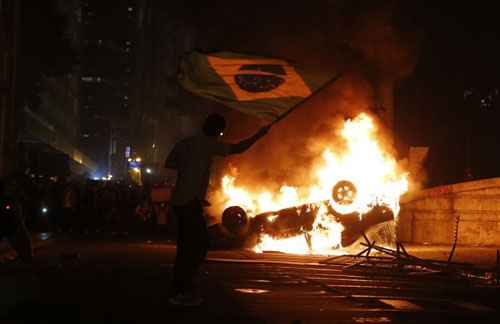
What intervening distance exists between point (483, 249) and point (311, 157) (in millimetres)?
5870

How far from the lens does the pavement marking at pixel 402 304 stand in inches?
253

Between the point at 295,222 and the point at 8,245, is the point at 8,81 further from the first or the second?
the point at 295,222

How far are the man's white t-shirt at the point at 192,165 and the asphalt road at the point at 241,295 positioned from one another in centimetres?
105

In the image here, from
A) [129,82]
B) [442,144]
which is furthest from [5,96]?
[129,82]

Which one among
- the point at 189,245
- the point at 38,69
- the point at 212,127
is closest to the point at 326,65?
the point at 212,127

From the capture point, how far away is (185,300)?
20.0 ft

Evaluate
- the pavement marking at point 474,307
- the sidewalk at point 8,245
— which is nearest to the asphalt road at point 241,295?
the pavement marking at point 474,307

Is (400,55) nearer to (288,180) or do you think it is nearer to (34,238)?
(288,180)

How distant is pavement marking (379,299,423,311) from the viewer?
21.1 feet

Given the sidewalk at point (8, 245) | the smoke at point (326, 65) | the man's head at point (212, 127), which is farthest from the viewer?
the smoke at point (326, 65)

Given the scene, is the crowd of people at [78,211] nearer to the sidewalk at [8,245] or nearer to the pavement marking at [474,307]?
the sidewalk at [8,245]

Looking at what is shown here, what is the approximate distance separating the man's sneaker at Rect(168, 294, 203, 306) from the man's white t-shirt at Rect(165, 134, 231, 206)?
2.86 feet

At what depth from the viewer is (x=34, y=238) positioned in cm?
1634

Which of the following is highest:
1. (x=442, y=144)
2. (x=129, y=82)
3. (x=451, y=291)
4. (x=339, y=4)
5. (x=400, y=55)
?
(x=129, y=82)
